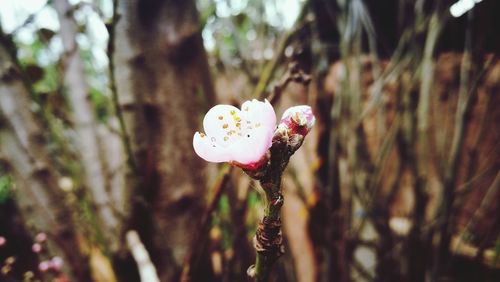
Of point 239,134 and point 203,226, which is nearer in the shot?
point 239,134

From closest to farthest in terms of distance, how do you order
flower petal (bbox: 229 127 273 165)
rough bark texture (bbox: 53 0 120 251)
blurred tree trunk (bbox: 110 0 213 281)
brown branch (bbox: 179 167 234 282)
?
flower petal (bbox: 229 127 273 165), brown branch (bbox: 179 167 234 282), blurred tree trunk (bbox: 110 0 213 281), rough bark texture (bbox: 53 0 120 251)

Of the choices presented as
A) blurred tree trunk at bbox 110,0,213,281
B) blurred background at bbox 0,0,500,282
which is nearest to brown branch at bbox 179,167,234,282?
blurred background at bbox 0,0,500,282

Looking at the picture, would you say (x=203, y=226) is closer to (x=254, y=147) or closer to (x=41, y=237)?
(x=254, y=147)

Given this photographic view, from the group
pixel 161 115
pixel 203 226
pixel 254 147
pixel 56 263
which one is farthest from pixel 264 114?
pixel 56 263

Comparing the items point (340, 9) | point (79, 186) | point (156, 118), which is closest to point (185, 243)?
point (156, 118)

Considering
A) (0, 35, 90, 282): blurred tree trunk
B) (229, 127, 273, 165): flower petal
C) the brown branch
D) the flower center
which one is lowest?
the brown branch

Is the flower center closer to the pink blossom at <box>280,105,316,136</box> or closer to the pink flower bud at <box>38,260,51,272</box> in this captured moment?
the pink blossom at <box>280,105,316,136</box>
